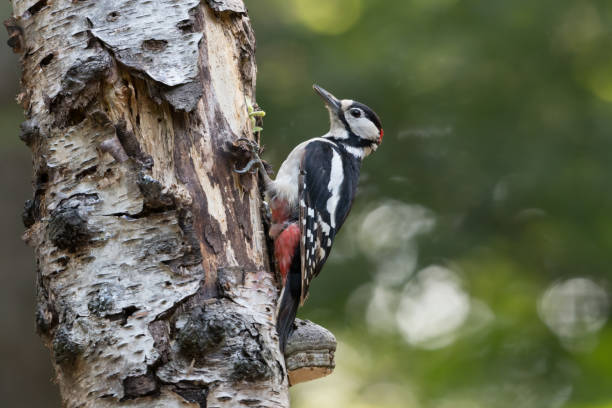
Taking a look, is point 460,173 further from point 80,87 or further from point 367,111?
point 80,87

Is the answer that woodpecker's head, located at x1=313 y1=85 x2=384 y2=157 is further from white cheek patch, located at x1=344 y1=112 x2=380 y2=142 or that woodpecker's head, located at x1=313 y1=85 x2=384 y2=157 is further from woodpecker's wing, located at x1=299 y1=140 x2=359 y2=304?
woodpecker's wing, located at x1=299 y1=140 x2=359 y2=304

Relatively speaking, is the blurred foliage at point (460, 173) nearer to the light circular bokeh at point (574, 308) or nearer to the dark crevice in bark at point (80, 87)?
the light circular bokeh at point (574, 308)

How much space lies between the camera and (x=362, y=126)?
4344mm

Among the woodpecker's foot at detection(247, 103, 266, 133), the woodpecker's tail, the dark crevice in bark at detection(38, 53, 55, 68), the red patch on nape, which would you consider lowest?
the woodpecker's tail

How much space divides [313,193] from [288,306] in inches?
39.0

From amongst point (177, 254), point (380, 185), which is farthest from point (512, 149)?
point (177, 254)

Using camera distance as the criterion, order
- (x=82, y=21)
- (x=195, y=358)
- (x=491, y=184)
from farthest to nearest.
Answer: (x=491, y=184)
(x=82, y=21)
(x=195, y=358)

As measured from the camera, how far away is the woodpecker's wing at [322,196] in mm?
3473

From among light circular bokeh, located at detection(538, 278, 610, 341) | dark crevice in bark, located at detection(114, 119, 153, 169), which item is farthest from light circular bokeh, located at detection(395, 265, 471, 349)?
dark crevice in bark, located at detection(114, 119, 153, 169)

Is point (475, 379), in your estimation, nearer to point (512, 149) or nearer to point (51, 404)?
point (512, 149)

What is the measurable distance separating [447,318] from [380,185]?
1.00m

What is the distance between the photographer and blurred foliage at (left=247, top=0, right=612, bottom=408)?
476 cm

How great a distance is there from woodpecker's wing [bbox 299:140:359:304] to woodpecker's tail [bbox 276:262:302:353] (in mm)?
190

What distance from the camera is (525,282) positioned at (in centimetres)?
498
